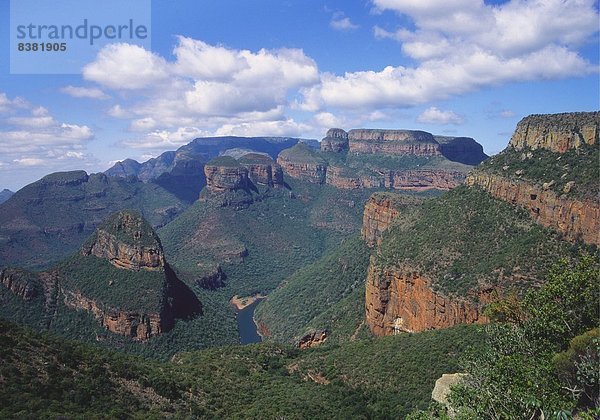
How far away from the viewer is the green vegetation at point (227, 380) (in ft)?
123

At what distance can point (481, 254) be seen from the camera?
66250 mm

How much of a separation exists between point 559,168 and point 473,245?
642 inches

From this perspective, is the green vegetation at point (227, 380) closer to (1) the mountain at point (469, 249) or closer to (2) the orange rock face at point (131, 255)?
(1) the mountain at point (469, 249)

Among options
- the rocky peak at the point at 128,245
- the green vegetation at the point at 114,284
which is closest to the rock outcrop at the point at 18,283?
the green vegetation at the point at 114,284

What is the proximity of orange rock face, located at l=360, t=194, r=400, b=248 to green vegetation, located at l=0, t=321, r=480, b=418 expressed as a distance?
4644 cm

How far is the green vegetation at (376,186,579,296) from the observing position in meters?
58.0

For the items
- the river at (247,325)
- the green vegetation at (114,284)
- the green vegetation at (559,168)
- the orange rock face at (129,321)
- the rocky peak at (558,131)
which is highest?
the rocky peak at (558,131)

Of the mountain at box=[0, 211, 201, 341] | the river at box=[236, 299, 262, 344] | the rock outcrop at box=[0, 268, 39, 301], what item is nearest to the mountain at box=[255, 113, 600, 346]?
the river at box=[236, 299, 262, 344]

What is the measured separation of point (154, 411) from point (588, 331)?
34.3 m

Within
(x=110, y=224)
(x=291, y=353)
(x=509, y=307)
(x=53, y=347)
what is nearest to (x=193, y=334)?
(x=110, y=224)

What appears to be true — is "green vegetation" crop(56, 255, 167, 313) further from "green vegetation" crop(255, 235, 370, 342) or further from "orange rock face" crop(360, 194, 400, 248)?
"orange rock face" crop(360, 194, 400, 248)

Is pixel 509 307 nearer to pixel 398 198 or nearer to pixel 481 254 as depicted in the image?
pixel 481 254

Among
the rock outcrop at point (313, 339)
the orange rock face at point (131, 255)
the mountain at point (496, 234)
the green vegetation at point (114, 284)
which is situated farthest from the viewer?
the orange rock face at point (131, 255)

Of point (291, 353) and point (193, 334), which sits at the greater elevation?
point (291, 353)
